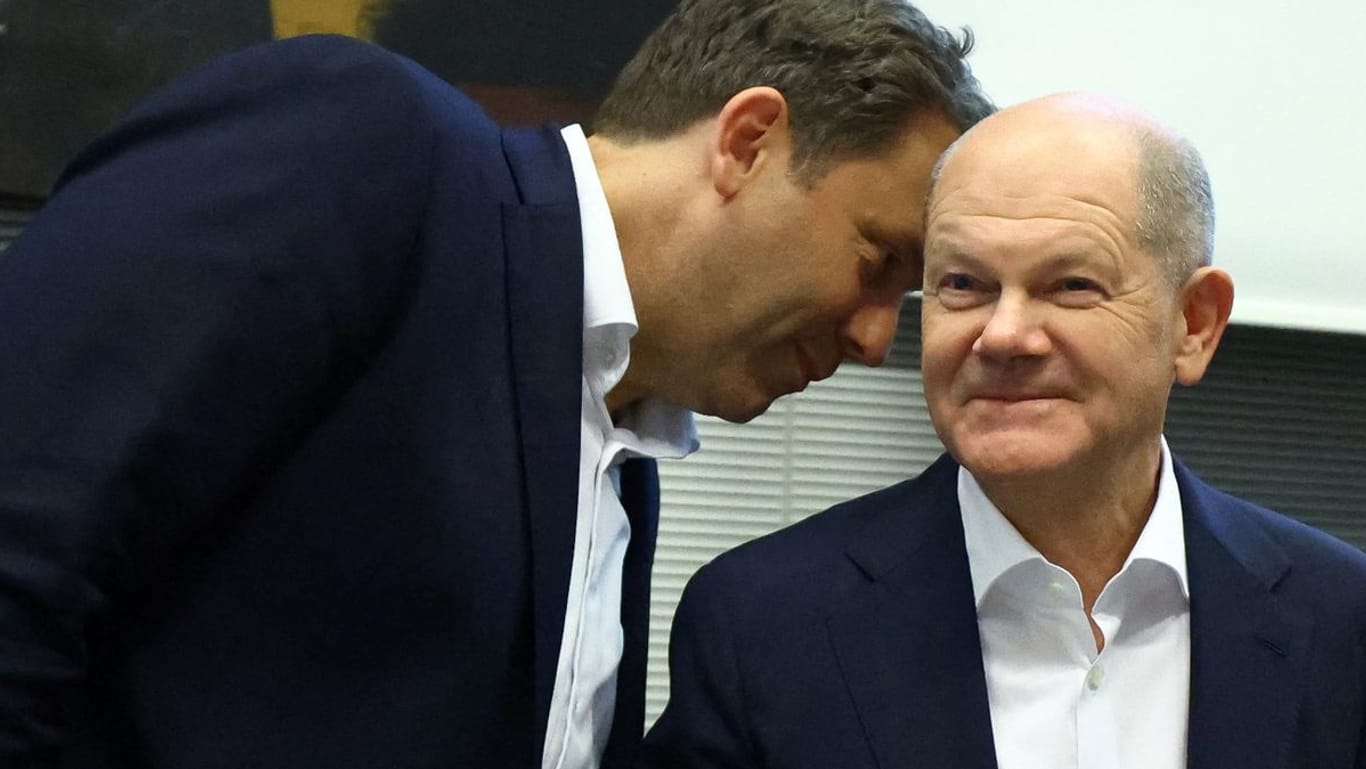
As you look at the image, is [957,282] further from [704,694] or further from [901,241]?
[704,694]

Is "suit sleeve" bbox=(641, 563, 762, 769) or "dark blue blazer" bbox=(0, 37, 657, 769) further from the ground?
"dark blue blazer" bbox=(0, 37, 657, 769)

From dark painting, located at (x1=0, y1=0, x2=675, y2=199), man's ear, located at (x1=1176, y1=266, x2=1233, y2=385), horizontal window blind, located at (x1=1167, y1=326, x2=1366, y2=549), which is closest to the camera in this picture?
man's ear, located at (x1=1176, y1=266, x2=1233, y2=385)

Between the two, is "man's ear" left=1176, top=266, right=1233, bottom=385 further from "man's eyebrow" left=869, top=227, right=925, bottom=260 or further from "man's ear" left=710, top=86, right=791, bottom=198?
"man's ear" left=710, top=86, right=791, bottom=198

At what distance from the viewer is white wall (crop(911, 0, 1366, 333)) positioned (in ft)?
8.02

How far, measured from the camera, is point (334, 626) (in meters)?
1.16

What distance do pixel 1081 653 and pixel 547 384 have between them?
52 cm

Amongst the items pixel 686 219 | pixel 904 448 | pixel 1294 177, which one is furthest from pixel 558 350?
pixel 1294 177

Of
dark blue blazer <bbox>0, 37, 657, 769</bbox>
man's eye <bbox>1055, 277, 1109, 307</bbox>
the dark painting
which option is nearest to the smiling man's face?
man's eye <bbox>1055, 277, 1109, 307</bbox>

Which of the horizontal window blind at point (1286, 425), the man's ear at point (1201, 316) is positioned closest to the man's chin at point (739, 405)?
the man's ear at point (1201, 316)

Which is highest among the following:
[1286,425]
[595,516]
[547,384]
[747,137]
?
[747,137]

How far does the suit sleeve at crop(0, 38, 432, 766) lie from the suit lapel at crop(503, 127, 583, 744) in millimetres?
127

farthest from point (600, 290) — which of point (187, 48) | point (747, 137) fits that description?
point (187, 48)

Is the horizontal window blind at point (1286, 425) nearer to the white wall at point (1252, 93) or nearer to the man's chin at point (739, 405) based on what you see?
the white wall at point (1252, 93)

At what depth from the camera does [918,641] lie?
1.33 metres
